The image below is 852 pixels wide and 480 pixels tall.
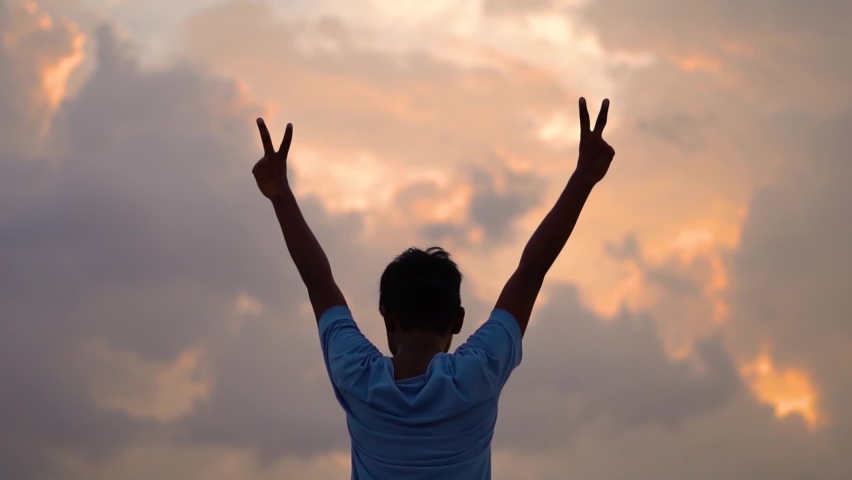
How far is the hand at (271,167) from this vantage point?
727 cm

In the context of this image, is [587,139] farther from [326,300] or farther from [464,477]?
[464,477]

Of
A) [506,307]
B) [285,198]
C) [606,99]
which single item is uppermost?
[606,99]

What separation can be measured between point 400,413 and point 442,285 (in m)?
0.94

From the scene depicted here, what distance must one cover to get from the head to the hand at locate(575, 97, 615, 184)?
1524 mm

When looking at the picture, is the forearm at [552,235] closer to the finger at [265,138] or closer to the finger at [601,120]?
the finger at [601,120]

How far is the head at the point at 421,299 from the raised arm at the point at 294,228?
0.53m

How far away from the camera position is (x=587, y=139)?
23.9 feet

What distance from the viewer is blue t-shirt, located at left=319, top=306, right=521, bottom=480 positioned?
18.6 feet

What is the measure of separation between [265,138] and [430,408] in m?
3.24

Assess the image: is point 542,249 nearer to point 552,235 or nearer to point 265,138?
point 552,235

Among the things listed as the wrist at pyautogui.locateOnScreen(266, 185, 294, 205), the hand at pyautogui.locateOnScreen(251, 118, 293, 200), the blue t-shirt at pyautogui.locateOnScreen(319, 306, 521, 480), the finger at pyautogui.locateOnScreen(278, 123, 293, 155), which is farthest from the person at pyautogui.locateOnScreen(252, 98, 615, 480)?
the finger at pyautogui.locateOnScreen(278, 123, 293, 155)

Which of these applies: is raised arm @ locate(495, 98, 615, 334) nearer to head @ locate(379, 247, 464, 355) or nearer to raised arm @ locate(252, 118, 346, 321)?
head @ locate(379, 247, 464, 355)

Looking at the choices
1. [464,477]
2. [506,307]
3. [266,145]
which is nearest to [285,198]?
[266,145]

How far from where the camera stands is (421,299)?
599 centimetres
